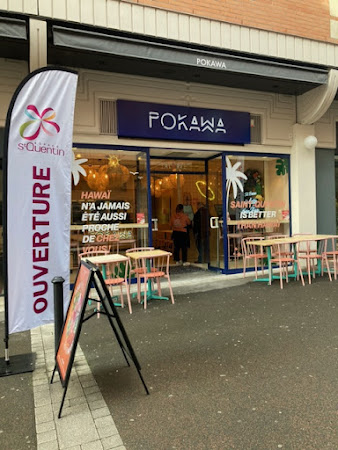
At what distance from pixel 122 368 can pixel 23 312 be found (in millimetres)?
1123

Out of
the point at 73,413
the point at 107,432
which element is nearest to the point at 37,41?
the point at 73,413

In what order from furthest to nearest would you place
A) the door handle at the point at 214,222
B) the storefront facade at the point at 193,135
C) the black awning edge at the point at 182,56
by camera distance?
the door handle at the point at 214,222
the storefront facade at the point at 193,135
the black awning edge at the point at 182,56

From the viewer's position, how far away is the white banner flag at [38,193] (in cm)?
353

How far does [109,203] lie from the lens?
7.47 metres

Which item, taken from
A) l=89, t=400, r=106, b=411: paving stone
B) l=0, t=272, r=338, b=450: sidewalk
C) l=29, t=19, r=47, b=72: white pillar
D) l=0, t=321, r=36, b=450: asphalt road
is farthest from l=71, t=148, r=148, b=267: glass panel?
l=89, t=400, r=106, b=411: paving stone

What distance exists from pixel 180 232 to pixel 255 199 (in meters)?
2.16

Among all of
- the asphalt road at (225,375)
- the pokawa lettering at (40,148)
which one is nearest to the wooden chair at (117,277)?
the asphalt road at (225,375)

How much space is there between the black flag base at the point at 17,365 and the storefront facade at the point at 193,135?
123 inches

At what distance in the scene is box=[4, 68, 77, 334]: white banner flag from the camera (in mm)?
3527

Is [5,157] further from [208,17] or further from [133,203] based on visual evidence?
[208,17]

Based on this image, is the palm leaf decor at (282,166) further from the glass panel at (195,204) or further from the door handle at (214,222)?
the door handle at (214,222)

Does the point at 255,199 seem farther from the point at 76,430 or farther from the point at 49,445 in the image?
the point at 49,445

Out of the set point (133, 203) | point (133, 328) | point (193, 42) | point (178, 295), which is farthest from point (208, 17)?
point (133, 328)

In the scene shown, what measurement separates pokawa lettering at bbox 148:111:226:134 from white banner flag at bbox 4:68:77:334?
12.3 ft
